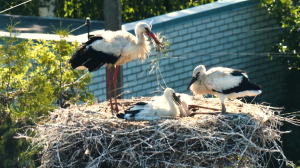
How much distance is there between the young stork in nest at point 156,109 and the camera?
27.4 ft

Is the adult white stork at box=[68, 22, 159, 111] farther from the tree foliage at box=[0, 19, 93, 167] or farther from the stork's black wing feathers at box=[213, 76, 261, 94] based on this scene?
the stork's black wing feathers at box=[213, 76, 261, 94]

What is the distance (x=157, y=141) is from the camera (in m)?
7.46

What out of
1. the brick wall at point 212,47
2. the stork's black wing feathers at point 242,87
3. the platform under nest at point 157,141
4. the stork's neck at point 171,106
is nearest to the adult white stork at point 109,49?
the stork's neck at point 171,106

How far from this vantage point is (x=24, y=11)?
18578 millimetres

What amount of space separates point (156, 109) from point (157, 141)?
41.9 inches

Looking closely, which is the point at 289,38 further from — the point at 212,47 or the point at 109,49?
the point at 109,49

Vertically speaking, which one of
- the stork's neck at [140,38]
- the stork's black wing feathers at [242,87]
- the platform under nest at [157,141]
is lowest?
the platform under nest at [157,141]

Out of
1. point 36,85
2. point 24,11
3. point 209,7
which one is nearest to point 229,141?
point 36,85

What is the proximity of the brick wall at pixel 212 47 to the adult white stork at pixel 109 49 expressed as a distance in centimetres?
226

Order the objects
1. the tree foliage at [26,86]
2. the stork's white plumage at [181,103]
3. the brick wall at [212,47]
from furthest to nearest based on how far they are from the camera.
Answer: the brick wall at [212,47]
the tree foliage at [26,86]
the stork's white plumage at [181,103]

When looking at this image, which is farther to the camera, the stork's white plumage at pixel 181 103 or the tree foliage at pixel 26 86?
the tree foliage at pixel 26 86

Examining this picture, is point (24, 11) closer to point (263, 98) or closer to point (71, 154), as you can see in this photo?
point (263, 98)

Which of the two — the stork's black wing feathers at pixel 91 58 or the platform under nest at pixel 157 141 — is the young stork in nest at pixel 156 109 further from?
the stork's black wing feathers at pixel 91 58

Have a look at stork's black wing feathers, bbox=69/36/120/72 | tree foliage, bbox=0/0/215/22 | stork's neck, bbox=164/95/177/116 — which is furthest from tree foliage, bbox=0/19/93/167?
tree foliage, bbox=0/0/215/22
